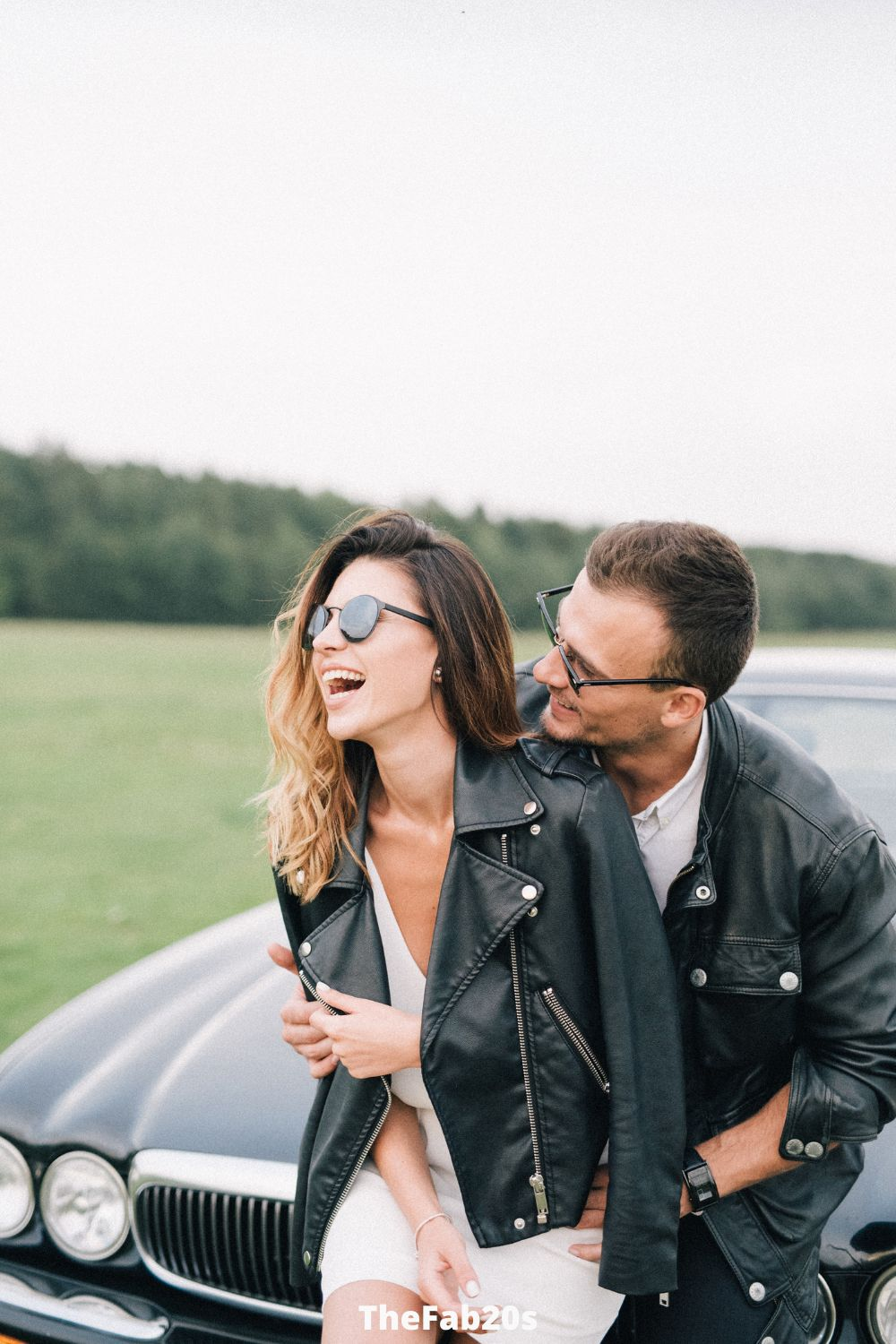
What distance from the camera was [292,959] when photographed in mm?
2109

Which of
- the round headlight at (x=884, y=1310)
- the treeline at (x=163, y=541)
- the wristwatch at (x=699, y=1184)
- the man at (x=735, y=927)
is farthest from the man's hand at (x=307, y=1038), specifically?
the treeline at (x=163, y=541)

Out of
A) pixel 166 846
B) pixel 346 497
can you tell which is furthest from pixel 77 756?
pixel 346 497

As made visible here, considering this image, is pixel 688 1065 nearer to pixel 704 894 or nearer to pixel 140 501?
pixel 704 894

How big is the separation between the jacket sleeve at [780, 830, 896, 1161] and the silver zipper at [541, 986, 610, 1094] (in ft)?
1.04

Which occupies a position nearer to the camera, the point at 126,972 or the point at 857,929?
the point at 857,929

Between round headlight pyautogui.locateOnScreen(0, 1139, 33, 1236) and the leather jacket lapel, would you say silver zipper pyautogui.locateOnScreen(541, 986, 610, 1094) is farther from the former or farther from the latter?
round headlight pyautogui.locateOnScreen(0, 1139, 33, 1236)

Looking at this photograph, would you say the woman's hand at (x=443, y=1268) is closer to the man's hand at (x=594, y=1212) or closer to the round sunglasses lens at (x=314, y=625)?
the man's hand at (x=594, y=1212)

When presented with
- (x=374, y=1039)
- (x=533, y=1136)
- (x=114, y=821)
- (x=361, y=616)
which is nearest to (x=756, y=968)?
(x=533, y=1136)

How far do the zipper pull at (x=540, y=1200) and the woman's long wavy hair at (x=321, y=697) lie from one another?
0.56 meters

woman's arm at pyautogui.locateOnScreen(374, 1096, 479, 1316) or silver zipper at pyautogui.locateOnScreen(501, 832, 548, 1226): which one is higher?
silver zipper at pyautogui.locateOnScreen(501, 832, 548, 1226)

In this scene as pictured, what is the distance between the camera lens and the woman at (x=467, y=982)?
1.64m

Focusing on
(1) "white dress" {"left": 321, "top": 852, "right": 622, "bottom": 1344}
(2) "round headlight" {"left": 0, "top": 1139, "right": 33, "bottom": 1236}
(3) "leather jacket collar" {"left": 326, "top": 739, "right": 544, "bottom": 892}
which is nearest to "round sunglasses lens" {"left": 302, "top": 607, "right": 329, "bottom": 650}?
(3) "leather jacket collar" {"left": 326, "top": 739, "right": 544, "bottom": 892}

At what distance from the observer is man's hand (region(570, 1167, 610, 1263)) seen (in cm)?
168

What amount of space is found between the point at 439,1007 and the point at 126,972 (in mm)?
1335
